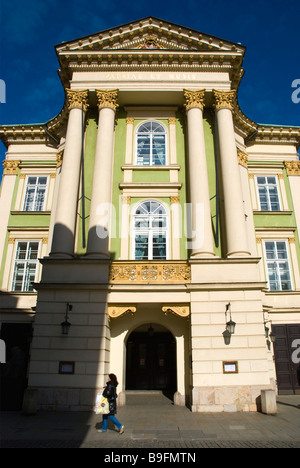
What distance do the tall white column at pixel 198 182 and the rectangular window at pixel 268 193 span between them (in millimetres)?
6428

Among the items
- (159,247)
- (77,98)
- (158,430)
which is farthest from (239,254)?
(77,98)

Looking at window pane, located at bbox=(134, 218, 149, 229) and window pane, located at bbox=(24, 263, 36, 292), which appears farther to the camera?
window pane, located at bbox=(24, 263, 36, 292)

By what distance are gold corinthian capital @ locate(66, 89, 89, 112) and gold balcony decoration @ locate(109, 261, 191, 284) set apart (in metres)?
8.30

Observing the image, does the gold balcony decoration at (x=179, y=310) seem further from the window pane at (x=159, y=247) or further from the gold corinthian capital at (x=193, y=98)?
the gold corinthian capital at (x=193, y=98)

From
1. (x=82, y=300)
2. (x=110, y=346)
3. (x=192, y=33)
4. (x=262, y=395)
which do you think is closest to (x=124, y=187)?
(x=82, y=300)

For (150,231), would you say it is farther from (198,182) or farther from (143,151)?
(143,151)

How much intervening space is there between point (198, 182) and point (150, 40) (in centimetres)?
876

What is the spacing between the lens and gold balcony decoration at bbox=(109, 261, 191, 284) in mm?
14000

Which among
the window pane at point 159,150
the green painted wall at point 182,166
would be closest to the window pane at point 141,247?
the green painted wall at point 182,166

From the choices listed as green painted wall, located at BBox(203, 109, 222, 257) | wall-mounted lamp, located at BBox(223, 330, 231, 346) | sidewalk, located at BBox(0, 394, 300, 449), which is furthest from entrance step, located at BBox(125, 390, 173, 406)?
green painted wall, located at BBox(203, 109, 222, 257)

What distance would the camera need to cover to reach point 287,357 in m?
18.1

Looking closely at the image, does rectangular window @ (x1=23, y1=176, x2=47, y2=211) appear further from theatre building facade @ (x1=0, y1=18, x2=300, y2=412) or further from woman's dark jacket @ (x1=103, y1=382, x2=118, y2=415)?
woman's dark jacket @ (x1=103, y1=382, x2=118, y2=415)

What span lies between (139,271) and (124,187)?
456 centimetres

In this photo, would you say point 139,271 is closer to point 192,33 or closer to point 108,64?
point 108,64
